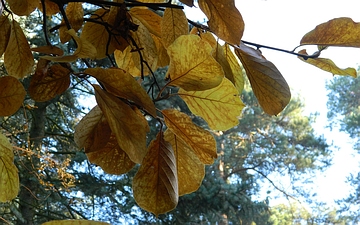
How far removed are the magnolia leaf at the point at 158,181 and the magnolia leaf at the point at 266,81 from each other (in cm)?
8

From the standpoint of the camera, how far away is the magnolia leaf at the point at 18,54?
0.31 metres

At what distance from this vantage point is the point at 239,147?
7438mm

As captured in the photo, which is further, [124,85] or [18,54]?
[18,54]

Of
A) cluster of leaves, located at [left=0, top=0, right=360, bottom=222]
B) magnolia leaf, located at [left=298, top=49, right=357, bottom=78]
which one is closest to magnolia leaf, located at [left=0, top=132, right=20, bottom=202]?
cluster of leaves, located at [left=0, top=0, right=360, bottom=222]

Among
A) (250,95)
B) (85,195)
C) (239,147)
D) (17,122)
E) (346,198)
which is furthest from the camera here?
(346,198)

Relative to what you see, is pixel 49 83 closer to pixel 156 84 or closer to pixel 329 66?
pixel 156 84

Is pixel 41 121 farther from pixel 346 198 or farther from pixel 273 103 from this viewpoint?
pixel 346 198

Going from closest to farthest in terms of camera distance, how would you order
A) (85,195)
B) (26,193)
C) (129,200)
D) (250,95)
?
1. (26,193)
2. (129,200)
3. (85,195)
4. (250,95)

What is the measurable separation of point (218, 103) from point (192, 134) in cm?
3

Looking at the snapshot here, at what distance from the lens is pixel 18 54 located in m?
0.31

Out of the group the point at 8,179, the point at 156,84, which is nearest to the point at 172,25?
the point at 156,84

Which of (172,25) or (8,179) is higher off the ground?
(172,25)

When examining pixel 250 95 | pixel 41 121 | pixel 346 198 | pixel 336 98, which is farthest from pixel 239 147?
pixel 41 121

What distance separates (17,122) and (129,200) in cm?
124
